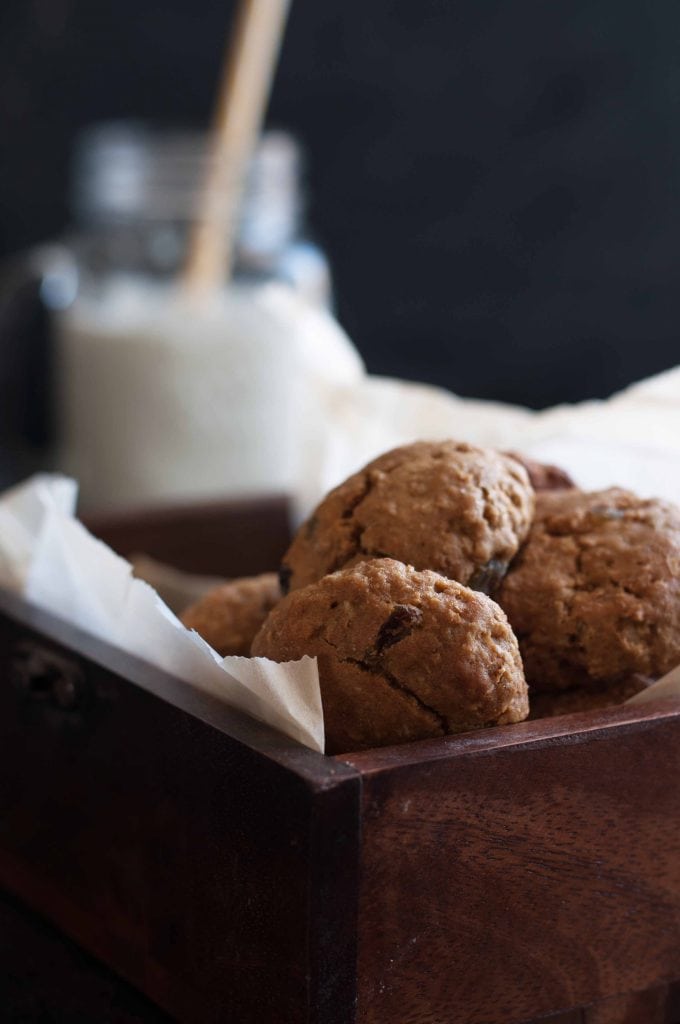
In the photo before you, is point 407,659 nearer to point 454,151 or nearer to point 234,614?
point 234,614

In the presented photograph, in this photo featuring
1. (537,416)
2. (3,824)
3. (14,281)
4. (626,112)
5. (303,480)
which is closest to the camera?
(3,824)

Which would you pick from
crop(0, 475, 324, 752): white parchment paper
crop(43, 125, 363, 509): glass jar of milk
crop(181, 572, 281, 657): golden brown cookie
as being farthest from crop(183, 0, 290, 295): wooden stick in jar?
crop(181, 572, 281, 657): golden brown cookie

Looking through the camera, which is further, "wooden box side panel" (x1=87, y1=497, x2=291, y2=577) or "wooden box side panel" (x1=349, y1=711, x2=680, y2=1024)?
"wooden box side panel" (x1=87, y1=497, x2=291, y2=577)

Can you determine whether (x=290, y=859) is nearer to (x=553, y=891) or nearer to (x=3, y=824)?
(x=553, y=891)

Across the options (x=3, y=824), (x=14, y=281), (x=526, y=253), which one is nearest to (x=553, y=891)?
(x=3, y=824)

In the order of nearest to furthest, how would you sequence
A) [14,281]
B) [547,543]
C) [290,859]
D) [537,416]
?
[290,859], [547,543], [537,416], [14,281]

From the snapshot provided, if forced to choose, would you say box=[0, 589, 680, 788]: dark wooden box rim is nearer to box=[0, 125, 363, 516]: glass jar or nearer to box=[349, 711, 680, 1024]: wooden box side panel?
box=[349, 711, 680, 1024]: wooden box side panel

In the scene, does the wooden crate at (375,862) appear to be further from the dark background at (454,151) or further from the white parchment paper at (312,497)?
the dark background at (454,151)
